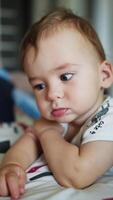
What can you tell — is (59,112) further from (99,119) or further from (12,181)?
(12,181)

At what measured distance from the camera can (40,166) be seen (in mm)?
953

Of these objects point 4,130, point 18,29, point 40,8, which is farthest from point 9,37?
point 4,130

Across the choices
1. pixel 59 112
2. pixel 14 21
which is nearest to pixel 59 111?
pixel 59 112

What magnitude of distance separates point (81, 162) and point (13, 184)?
0.47 feet

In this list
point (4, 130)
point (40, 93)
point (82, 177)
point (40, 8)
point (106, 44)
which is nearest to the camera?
point (82, 177)

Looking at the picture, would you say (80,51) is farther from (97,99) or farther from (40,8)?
(40,8)

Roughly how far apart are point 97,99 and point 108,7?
306cm

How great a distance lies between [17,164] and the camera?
92 centimetres

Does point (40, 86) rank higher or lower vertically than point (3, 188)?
higher

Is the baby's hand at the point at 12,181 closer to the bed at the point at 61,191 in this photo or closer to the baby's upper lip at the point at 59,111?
the bed at the point at 61,191

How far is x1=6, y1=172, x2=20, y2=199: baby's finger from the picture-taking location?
0.79m

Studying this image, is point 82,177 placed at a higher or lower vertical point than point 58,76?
lower

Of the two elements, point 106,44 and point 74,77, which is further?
point 106,44

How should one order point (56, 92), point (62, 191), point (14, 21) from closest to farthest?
1. point (62, 191)
2. point (56, 92)
3. point (14, 21)
